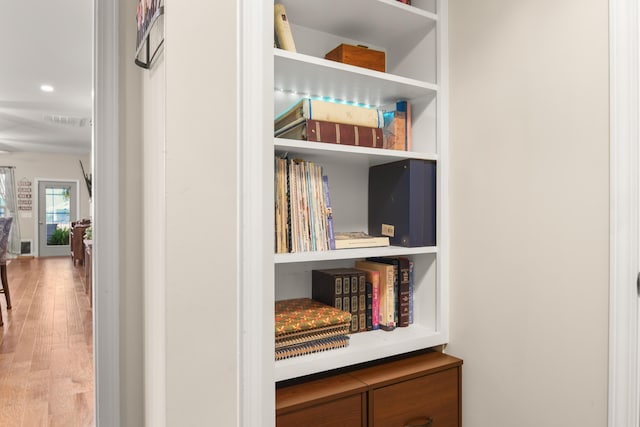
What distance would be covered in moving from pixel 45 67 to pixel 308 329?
4.23 meters

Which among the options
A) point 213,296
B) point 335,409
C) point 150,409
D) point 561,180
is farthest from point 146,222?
point 561,180

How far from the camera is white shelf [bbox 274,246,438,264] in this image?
118cm

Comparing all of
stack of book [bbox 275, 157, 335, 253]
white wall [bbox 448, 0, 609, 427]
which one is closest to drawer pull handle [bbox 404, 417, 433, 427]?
white wall [bbox 448, 0, 609, 427]

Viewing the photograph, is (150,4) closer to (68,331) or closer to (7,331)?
(68,331)

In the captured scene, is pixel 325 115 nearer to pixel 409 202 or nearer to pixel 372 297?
pixel 409 202

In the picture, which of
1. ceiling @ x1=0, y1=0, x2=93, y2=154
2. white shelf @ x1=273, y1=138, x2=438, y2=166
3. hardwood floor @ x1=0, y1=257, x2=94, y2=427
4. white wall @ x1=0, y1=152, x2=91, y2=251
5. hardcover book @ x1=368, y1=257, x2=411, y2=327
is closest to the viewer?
white shelf @ x1=273, y1=138, x2=438, y2=166

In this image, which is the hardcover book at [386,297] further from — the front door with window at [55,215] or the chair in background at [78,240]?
the front door with window at [55,215]

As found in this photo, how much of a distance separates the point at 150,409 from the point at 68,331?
3.21 m

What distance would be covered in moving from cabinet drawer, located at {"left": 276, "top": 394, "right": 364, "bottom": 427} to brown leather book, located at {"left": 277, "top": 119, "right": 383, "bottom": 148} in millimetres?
843

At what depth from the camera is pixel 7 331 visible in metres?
3.77

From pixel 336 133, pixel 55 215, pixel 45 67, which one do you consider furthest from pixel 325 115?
pixel 55 215

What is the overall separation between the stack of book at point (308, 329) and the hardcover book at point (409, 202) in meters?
0.39

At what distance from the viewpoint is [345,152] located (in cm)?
130

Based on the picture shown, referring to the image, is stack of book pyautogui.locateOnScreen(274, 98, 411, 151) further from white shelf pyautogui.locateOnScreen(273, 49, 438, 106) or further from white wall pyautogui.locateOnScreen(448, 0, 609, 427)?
white wall pyautogui.locateOnScreen(448, 0, 609, 427)
